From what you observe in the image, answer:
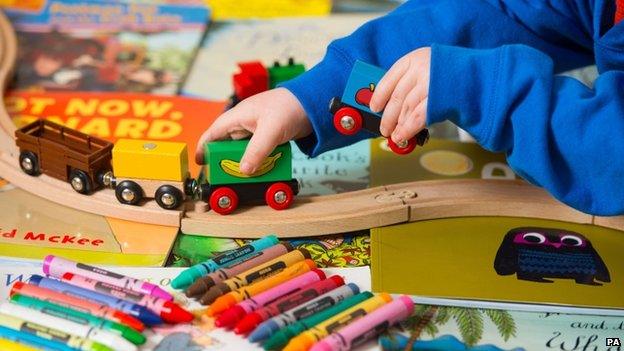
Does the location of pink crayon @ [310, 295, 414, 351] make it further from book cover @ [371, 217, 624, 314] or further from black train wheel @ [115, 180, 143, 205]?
black train wheel @ [115, 180, 143, 205]

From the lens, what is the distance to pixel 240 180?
0.78 metres

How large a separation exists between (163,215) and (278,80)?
0.25 meters

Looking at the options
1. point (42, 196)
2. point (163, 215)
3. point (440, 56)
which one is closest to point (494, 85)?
point (440, 56)

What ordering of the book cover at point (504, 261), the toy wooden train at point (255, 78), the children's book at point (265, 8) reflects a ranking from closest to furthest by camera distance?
1. the book cover at point (504, 261)
2. the toy wooden train at point (255, 78)
3. the children's book at point (265, 8)

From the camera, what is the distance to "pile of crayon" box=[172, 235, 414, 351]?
2.03ft

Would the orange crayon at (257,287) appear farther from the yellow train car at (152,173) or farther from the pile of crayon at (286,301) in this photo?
the yellow train car at (152,173)

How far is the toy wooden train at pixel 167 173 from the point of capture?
0.77 m

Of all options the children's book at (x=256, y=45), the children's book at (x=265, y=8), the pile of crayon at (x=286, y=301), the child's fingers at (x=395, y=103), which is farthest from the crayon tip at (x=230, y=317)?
the children's book at (x=265, y=8)

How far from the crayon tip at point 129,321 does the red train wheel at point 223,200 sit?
0.17m

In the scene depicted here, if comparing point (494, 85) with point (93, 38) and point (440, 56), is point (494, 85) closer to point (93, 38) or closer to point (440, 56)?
point (440, 56)

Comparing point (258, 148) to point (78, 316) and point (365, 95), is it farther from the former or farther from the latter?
point (78, 316)

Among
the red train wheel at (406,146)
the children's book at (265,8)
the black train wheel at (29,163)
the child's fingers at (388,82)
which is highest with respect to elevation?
the children's book at (265,8)

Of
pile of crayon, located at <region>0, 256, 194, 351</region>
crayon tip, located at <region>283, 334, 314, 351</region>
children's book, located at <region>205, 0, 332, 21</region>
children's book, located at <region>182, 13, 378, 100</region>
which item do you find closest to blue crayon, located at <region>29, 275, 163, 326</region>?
pile of crayon, located at <region>0, 256, 194, 351</region>

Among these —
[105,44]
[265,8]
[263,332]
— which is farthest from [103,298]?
[265,8]
